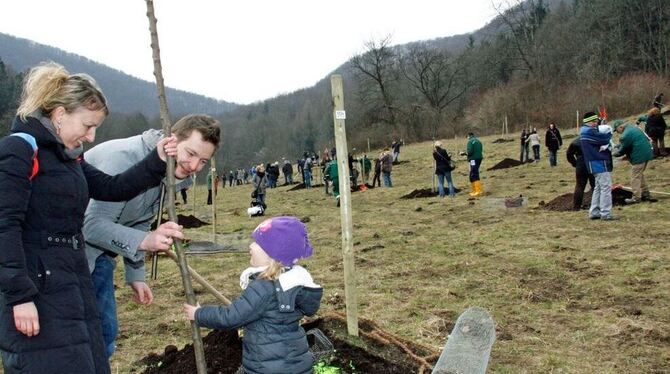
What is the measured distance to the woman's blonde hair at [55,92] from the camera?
2205 mm

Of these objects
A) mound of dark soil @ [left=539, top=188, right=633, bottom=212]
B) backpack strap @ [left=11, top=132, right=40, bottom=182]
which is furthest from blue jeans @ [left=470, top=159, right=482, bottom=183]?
backpack strap @ [left=11, top=132, right=40, bottom=182]

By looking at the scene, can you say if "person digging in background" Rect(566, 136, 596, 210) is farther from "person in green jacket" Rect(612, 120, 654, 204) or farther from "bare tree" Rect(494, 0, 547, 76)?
"bare tree" Rect(494, 0, 547, 76)

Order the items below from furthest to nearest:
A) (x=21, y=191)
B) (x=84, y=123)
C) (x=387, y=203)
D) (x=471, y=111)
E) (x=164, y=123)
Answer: (x=471, y=111), (x=387, y=203), (x=164, y=123), (x=84, y=123), (x=21, y=191)

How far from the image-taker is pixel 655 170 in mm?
15789

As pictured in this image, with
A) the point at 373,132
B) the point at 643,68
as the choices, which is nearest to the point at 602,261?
the point at 643,68

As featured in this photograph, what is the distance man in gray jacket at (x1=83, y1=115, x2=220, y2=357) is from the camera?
103 inches

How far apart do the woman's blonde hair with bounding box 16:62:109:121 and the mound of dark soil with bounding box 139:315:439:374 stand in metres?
2.29

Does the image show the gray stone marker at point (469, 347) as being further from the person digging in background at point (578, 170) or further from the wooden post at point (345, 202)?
the person digging in background at point (578, 170)

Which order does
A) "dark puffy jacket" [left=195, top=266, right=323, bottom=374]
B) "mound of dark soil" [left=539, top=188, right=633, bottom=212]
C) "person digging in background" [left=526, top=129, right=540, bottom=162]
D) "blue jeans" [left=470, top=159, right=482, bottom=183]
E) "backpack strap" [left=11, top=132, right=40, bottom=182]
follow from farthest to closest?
"person digging in background" [left=526, top=129, right=540, bottom=162]
"blue jeans" [left=470, top=159, right=482, bottom=183]
"mound of dark soil" [left=539, top=188, right=633, bottom=212]
"dark puffy jacket" [left=195, top=266, right=323, bottom=374]
"backpack strap" [left=11, top=132, right=40, bottom=182]

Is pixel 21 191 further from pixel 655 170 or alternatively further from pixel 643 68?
pixel 643 68

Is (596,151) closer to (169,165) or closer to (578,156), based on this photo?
(578,156)

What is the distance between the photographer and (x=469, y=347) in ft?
13.5

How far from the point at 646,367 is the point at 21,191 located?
4428 millimetres

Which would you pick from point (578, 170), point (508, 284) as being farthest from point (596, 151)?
point (508, 284)
